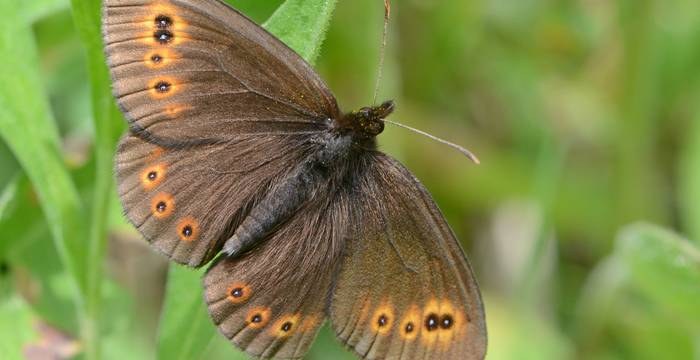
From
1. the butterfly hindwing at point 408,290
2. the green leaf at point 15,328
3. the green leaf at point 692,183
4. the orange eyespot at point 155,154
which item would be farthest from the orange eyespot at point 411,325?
the green leaf at point 692,183

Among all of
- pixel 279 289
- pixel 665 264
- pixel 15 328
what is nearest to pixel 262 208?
pixel 279 289

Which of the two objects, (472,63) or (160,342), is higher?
(472,63)

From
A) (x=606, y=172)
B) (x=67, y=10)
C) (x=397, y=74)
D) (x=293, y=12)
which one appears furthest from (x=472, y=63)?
(x=293, y=12)

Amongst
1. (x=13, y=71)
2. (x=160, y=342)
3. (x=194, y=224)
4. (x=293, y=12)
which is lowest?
(x=160, y=342)

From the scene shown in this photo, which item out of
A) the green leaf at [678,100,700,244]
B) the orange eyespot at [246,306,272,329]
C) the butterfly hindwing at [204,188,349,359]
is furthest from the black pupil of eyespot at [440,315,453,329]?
the green leaf at [678,100,700,244]

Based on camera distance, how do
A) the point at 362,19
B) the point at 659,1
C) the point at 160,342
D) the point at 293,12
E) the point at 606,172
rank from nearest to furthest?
the point at 293,12
the point at 160,342
the point at 362,19
the point at 659,1
the point at 606,172

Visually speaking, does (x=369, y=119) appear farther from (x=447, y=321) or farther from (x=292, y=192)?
(x=447, y=321)

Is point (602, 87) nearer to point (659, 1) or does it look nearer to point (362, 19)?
point (659, 1)

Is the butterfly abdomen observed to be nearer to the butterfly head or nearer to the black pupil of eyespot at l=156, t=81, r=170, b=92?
the butterfly head
